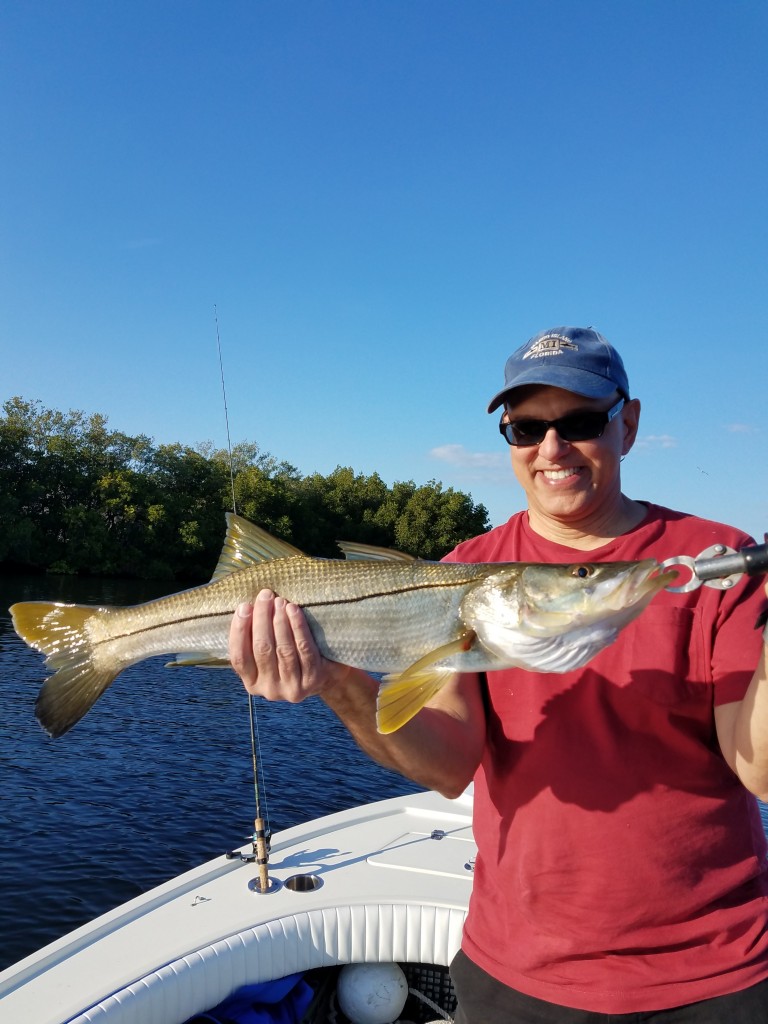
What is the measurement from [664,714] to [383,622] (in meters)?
1.14

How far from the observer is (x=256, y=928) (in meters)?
4.69

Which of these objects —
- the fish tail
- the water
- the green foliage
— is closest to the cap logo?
the fish tail

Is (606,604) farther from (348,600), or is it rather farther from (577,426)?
(348,600)

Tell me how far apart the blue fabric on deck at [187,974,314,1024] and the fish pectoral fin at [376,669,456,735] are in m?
2.94

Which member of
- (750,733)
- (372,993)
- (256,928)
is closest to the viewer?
(750,733)

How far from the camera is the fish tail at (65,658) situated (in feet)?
11.1

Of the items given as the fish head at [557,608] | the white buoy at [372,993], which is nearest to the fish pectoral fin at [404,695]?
the fish head at [557,608]

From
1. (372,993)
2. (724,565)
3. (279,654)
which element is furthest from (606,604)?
(372,993)

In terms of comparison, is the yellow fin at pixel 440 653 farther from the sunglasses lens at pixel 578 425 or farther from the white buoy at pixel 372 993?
the white buoy at pixel 372 993

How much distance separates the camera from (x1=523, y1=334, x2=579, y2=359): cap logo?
9.75 feet

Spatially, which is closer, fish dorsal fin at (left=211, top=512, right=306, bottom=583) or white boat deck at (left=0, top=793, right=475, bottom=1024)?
fish dorsal fin at (left=211, top=512, right=306, bottom=583)

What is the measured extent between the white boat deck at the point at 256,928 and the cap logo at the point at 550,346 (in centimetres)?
379

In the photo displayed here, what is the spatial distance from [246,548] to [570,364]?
5.51 ft

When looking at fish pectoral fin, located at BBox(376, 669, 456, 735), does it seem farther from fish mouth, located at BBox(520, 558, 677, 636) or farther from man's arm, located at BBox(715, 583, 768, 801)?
man's arm, located at BBox(715, 583, 768, 801)
